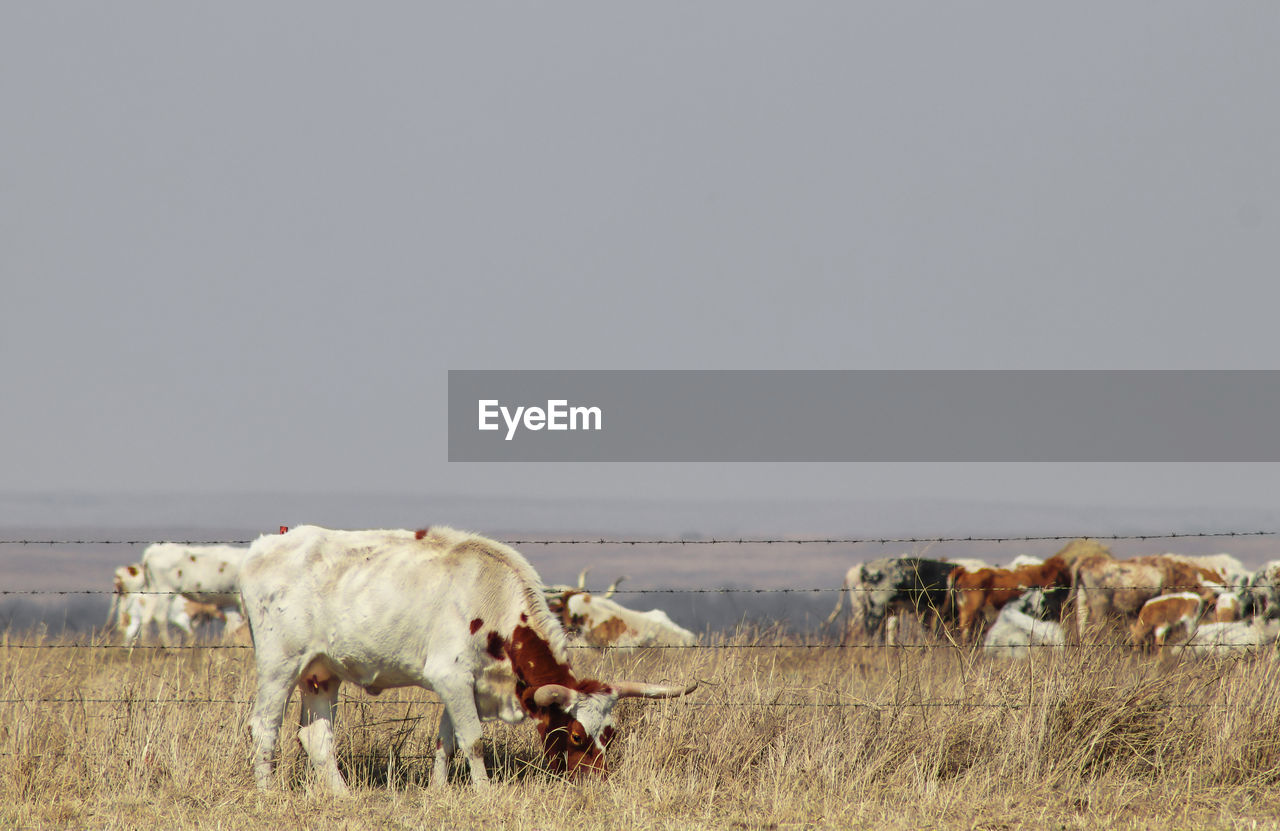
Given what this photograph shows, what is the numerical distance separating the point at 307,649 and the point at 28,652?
25.1ft

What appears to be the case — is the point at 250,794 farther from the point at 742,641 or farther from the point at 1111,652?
the point at 1111,652

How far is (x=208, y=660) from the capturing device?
12.0 m

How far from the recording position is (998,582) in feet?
71.3

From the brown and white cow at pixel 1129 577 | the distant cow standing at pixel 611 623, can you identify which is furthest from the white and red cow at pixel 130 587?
the brown and white cow at pixel 1129 577

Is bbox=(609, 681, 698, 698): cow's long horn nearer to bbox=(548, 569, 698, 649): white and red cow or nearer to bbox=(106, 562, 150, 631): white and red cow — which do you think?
bbox=(548, 569, 698, 649): white and red cow

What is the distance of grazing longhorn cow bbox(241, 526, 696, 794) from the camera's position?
8781 mm

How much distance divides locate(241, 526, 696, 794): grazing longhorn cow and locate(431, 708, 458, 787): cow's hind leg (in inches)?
0.4

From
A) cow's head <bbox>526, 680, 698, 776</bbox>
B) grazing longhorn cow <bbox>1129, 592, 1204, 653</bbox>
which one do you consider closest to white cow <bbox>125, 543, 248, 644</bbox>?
cow's head <bbox>526, 680, 698, 776</bbox>

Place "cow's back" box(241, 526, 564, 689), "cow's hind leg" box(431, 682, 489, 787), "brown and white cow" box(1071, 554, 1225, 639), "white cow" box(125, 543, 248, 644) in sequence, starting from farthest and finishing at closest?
"white cow" box(125, 543, 248, 644) < "brown and white cow" box(1071, 554, 1225, 639) < "cow's back" box(241, 526, 564, 689) < "cow's hind leg" box(431, 682, 489, 787)

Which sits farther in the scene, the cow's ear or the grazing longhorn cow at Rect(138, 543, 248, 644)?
the grazing longhorn cow at Rect(138, 543, 248, 644)

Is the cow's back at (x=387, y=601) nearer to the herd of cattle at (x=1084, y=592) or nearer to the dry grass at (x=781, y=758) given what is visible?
A: the dry grass at (x=781, y=758)

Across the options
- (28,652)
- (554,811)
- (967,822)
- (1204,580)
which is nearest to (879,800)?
(967,822)

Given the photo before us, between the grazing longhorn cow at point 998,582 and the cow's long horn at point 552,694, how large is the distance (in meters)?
13.4

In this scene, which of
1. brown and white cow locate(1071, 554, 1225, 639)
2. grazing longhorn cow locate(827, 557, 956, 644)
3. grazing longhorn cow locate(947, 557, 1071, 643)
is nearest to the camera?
grazing longhorn cow locate(947, 557, 1071, 643)
